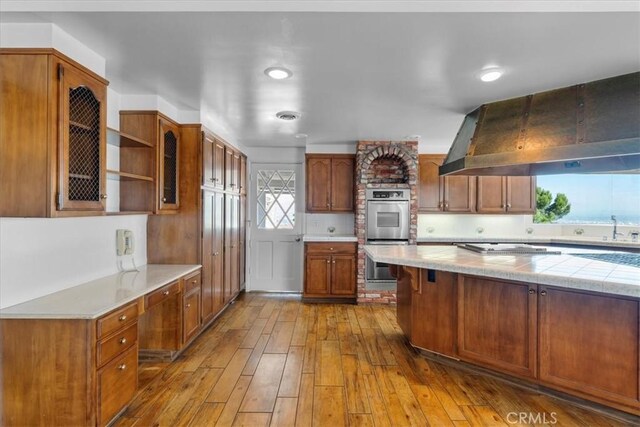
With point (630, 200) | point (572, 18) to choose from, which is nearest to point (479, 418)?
point (572, 18)

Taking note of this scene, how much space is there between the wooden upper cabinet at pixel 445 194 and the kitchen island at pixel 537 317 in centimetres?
210

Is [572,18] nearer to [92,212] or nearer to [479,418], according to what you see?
[479,418]

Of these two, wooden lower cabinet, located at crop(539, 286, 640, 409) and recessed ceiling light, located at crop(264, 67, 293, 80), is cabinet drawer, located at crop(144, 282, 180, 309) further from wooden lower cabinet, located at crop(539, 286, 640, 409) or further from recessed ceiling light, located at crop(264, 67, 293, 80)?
wooden lower cabinet, located at crop(539, 286, 640, 409)

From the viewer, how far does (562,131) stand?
8.54 ft

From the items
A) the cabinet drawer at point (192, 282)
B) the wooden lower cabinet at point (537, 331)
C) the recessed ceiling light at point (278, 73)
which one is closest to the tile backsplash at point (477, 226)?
the wooden lower cabinet at point (537, 331)

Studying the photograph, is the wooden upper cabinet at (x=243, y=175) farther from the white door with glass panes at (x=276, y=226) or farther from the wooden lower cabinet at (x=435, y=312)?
the wooden lower cabinet at (x=435, y=312)

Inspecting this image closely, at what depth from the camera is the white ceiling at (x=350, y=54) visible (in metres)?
1.81

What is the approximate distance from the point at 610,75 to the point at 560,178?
10.9 ft

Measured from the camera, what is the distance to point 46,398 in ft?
5.87

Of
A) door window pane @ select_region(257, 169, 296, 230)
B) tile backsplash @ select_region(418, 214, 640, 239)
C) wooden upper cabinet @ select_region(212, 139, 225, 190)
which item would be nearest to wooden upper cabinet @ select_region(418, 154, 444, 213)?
tile backsplash @ select_region(418, 214, 640, 239)

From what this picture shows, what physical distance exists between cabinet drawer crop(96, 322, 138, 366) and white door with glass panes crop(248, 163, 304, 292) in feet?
10.7

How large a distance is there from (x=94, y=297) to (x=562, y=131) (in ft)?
11.9

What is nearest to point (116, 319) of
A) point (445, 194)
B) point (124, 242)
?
point (124, 242)

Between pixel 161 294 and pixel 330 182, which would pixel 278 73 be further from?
pixel 330 182
